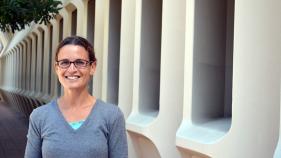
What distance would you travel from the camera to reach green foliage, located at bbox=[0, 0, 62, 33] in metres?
7.95

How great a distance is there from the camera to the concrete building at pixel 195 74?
4.72m

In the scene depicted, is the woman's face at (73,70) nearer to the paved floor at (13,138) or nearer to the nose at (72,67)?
the nose at (72,67)

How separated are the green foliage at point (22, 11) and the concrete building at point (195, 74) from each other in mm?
1448

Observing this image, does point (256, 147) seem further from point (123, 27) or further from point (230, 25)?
point (123, 27)

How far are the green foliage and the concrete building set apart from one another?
1448 mm

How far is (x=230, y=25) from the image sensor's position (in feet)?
20.5

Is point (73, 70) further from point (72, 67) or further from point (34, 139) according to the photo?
point (34, 139)

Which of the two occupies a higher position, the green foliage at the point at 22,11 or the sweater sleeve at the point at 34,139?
the green foliage at the point at 22,11

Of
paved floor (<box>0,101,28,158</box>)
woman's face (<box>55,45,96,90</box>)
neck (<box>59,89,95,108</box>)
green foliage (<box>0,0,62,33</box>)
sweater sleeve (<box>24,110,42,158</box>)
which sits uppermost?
green foliage (<box>0,0,62,33</box>)

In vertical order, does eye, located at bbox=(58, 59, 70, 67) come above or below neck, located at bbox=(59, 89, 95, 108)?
above

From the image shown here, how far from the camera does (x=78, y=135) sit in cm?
260

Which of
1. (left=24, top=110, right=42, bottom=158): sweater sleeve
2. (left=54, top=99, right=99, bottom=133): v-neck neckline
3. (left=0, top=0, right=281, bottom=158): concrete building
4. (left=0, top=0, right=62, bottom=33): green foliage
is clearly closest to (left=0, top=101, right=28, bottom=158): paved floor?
(left=0, top=0, right=281, bottom=158): concrete building

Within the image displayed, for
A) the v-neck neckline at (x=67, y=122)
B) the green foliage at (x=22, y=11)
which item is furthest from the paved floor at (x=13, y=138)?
the v-neck neckline at (x=67, y=122)

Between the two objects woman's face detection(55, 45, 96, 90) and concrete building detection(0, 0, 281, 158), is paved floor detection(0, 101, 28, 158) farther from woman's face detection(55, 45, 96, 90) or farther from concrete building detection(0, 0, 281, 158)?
woman's face detection(55, 45, 96, 90)
